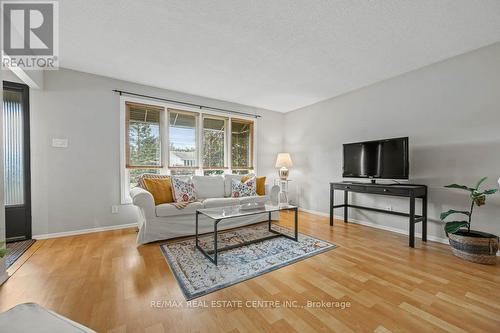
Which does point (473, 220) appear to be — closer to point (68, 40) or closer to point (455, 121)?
point (455, 121)

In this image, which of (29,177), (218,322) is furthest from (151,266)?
(29,177)

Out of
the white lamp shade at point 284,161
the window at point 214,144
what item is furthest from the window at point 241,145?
the white lamp shade at point 284,161

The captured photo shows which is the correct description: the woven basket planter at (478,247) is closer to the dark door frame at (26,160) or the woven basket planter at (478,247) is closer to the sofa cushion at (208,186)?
the sofa cushion at (208,186)

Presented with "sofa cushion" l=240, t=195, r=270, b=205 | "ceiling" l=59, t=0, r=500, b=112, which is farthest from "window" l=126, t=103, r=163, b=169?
"sofa cushion" l=240, t=195, r=270, b=205

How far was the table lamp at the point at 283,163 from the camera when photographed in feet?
16.5

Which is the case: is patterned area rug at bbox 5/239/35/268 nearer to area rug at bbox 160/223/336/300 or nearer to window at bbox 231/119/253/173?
area rug at bbox 160/223/336/300

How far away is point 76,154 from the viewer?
125 inches

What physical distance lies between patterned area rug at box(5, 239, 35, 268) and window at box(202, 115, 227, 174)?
2.73 m

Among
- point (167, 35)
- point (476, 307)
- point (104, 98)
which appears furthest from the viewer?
point (104, 98)

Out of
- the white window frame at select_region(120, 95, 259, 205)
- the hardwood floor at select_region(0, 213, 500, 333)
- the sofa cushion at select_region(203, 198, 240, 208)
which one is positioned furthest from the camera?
the white window frame at select_region(120, 95, 259, 205)

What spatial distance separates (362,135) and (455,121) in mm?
1236

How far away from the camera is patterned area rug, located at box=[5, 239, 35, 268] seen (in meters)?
2.24

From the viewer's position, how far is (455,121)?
2.77m

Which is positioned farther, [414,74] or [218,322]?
[414,74]
